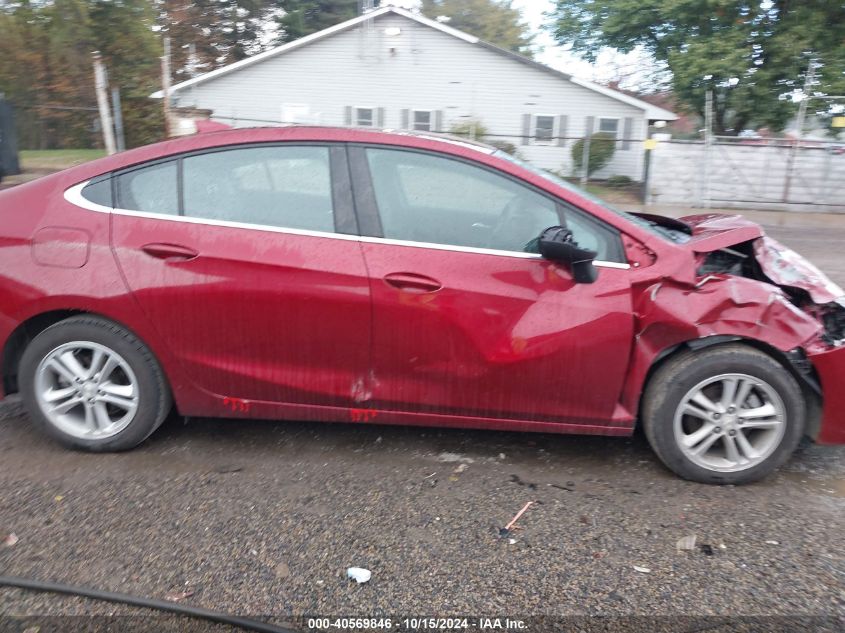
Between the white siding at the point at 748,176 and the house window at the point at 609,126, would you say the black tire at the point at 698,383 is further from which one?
the house window at the point at 609,126

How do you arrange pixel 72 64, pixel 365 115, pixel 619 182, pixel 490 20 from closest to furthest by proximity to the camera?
pixel 72 64
pixel 619 182
pixel 365 115
pixel 490 20

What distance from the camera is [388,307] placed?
3.35m

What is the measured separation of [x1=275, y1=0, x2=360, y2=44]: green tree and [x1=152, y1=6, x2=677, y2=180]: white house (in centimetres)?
1384

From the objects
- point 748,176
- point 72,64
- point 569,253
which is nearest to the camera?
point 569,253

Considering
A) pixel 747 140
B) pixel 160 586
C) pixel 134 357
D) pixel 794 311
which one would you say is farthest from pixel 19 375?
pixel 747 140

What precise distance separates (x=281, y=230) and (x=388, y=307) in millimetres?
644

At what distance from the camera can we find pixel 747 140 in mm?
18484

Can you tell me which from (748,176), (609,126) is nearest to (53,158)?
(609,126)

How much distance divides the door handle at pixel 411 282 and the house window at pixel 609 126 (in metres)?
22.5

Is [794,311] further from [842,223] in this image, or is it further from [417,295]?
[842,223]

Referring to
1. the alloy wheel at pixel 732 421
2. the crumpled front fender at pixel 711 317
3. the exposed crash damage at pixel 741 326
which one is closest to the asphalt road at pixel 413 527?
the alloy wheel at pixel 732 421

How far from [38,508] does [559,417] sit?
2394 millimetres

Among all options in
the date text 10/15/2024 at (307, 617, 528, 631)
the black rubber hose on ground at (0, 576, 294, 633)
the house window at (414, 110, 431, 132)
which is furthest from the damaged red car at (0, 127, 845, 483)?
the house window at (414, 110, 431, 132)

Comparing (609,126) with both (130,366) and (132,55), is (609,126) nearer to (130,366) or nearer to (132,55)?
(132,55)
